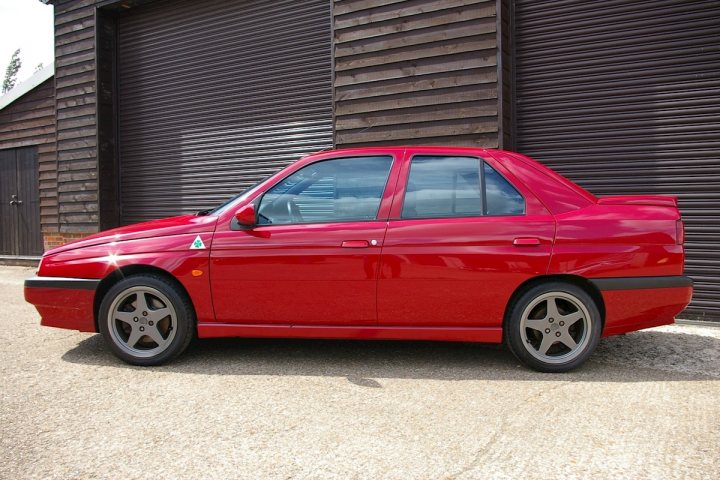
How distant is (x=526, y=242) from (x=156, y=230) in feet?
8.09

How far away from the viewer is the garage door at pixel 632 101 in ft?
17.3

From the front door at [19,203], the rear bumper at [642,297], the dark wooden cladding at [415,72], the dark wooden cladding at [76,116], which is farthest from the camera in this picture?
the front door at [19,203]

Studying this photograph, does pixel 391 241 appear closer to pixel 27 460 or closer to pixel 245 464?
pixel 245 464

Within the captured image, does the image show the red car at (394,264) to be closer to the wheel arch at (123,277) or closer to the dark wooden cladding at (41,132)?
the wheel arch at (123,277)

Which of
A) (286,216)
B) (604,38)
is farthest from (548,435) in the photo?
(604,38)

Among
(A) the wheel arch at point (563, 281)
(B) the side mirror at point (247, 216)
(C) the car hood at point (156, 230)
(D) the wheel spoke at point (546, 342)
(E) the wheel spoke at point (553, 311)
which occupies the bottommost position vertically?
(D) the wheel spoke at point (546, 342)

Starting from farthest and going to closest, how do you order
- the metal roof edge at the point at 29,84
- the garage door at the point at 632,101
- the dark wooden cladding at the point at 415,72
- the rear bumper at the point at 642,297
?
1. the metal roof edge at the point at 29,84
2. the dark wooden cladding at the point at 415,72
3. the garage door at the point at 632,101
4. the rear bumper at the point at 642,297

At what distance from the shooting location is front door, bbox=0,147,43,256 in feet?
36.3

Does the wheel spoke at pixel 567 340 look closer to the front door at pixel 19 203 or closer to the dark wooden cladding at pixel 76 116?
the dark wooden cladding at pixel 76 116

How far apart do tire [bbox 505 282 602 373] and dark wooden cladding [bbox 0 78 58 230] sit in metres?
9.92

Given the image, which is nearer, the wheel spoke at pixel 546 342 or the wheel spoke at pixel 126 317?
the wheel spoke at pixel 546 342

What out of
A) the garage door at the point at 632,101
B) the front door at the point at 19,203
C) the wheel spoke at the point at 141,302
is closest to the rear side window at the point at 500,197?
the wheel spoke at the point at 141,302

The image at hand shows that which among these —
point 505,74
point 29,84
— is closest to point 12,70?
A: point 29,84

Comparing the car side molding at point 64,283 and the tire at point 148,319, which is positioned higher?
the car side molding at point 64,283
